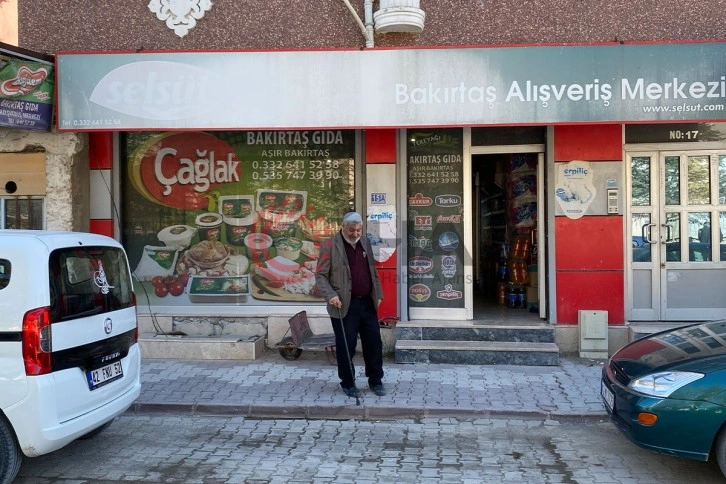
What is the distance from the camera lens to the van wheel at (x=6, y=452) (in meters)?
4.16

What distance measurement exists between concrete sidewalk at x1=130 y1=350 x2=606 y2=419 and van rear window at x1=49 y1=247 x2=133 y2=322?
1726 mm

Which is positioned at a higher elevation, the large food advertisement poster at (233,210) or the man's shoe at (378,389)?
the large food advertisement poster at (233,210)

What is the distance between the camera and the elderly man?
6.35m

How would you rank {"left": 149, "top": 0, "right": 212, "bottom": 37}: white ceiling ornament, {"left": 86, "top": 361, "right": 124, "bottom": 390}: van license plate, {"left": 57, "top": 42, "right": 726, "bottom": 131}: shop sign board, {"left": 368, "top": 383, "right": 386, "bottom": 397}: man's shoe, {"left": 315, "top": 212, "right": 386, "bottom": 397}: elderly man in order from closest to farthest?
{"left": 86, "top": 361, "right": 124, "bottom": 390}: van license plate → {"left": 315, "top": 212, "right": 386, "bottom": 397}: elderly man → {"left": 368, "top": 383, "right": 386, "bottom": 397}: man's shoe → {"left": 57, "top": 42, "right": 726, "bottom": 131}: shop sign board → {"left": 149, "top": 0, "right": 212, "bottom": 37}: white ceiling ornament

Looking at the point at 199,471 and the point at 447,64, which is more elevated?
the point at 447,64

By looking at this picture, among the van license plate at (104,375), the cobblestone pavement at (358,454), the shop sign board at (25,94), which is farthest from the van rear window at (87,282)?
the shop sign board at (25,94)

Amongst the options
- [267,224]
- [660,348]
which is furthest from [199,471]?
[267,224]

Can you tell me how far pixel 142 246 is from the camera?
900 cm

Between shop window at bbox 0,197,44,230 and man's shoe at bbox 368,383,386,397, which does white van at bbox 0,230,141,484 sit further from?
shop window at bbox 0,197,44,230

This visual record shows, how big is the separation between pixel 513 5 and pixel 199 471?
664 cm

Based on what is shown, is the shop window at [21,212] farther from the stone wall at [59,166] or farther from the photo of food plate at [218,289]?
the photo of food plate at [218,289]

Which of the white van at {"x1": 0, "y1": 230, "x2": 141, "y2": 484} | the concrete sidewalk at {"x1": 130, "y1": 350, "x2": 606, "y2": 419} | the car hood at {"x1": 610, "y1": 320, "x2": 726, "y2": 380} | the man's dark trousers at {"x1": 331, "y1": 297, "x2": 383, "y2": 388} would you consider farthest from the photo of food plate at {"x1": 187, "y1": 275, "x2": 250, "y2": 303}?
the car hood at {"x1": 610, "y1": 320, "x2": 726, "y2": 380}

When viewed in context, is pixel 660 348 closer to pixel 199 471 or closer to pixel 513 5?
pixel 199 471

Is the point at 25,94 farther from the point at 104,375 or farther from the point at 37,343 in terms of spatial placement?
the point at 37,343
